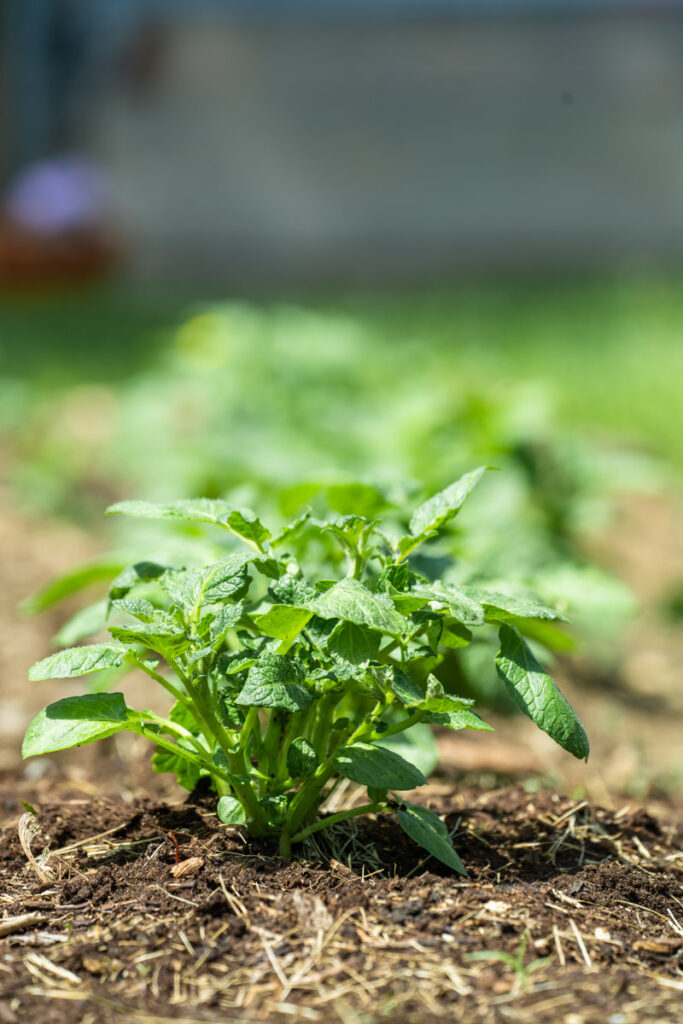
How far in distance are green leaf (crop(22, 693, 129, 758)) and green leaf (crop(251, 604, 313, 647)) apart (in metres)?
0.22

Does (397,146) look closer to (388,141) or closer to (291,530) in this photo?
(388,141)

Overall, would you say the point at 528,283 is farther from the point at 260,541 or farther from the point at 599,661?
the point at 260,541

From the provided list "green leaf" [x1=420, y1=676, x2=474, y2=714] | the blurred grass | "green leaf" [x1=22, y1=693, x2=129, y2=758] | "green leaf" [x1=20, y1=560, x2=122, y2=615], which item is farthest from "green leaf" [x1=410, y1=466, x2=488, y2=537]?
the blurred grass

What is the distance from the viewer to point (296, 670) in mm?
1403

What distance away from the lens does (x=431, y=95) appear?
10.4m

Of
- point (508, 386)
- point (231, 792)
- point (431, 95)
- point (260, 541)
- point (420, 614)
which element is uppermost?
point (431, 95)

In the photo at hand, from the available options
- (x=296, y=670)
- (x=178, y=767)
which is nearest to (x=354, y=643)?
(x=296, y=670)

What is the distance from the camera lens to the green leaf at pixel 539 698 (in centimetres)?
138

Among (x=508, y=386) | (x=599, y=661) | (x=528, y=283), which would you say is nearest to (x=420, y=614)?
(x=599, y=661)

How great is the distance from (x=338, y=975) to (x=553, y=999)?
0.77ft

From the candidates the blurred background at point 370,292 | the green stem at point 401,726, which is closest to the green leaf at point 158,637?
the green stem at point 401,726

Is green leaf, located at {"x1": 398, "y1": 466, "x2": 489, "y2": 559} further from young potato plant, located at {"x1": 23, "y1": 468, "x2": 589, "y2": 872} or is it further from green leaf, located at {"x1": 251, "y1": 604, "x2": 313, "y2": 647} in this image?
green leaf, located at {"x1": 251, "y1": 604, "x2": 313, "y2": 647}

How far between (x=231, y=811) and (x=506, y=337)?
5642mm

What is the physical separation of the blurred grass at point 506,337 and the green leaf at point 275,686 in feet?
10.5
